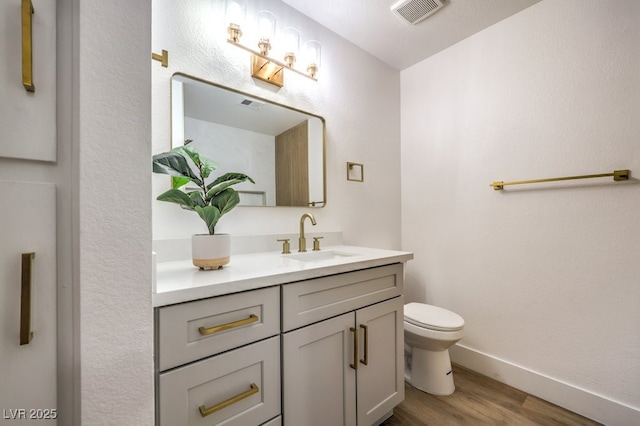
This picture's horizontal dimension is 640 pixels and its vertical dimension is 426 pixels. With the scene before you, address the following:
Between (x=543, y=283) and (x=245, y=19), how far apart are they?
227cm

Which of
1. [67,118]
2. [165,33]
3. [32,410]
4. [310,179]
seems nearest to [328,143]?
[310,179]

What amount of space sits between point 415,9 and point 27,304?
2110 millimetres

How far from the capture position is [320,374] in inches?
38.9

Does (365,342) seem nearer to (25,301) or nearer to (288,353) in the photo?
(288,353)

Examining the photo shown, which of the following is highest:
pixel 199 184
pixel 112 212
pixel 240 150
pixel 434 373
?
pixel 240 150

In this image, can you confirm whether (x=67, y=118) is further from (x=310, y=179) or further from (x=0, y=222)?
(x=310, y=179)

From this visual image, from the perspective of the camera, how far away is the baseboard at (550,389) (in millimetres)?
1285

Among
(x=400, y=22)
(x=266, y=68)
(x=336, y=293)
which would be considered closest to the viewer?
(x=336, y=293)

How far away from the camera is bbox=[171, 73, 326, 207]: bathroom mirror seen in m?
1.24

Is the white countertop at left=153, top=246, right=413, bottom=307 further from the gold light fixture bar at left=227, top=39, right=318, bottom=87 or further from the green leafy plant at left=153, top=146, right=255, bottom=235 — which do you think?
the gold light fixture bar at left=227, top=39, right=318, bottom=87

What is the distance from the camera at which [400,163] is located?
7.42 ft

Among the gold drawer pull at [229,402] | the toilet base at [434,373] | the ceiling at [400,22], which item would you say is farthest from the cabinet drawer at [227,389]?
the ceiling at [400,22]

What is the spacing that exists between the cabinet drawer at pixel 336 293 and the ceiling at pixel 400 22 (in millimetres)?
1570

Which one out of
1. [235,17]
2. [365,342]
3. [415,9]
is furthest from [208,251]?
[415,9]
